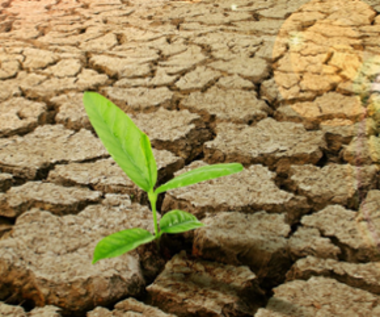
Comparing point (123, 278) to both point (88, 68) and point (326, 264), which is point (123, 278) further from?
point (88, 68)

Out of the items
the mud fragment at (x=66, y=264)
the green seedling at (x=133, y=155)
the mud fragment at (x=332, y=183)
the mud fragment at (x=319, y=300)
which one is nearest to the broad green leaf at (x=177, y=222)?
the green seedling at (x=133, y=155)

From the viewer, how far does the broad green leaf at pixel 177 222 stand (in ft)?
2.81

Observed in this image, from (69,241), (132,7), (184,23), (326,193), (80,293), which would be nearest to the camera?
(80,293)

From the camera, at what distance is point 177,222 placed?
2.90 feet

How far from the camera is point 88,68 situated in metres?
2.05

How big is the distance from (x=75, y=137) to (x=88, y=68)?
78cm

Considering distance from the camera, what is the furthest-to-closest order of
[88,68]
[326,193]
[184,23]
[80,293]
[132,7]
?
[132,7] < [184,23] < [88,68] < [326,193] < [80,293]

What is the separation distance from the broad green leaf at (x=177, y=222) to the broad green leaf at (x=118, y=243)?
0.15 feet

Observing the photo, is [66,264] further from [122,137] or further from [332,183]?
[332,183]

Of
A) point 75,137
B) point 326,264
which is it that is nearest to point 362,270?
point 326,264

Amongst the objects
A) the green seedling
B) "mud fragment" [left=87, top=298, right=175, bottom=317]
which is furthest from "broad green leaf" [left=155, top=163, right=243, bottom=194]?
"mud fragment" [left=87, top=298, right=175, bottom=317]

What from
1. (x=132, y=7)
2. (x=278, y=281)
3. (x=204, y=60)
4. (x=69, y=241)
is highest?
(x=132, y=7)

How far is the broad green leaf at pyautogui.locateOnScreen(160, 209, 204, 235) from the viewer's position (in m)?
0.86

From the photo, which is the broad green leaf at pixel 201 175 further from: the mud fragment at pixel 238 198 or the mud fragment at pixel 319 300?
the mud fragment at pixel 319 300
